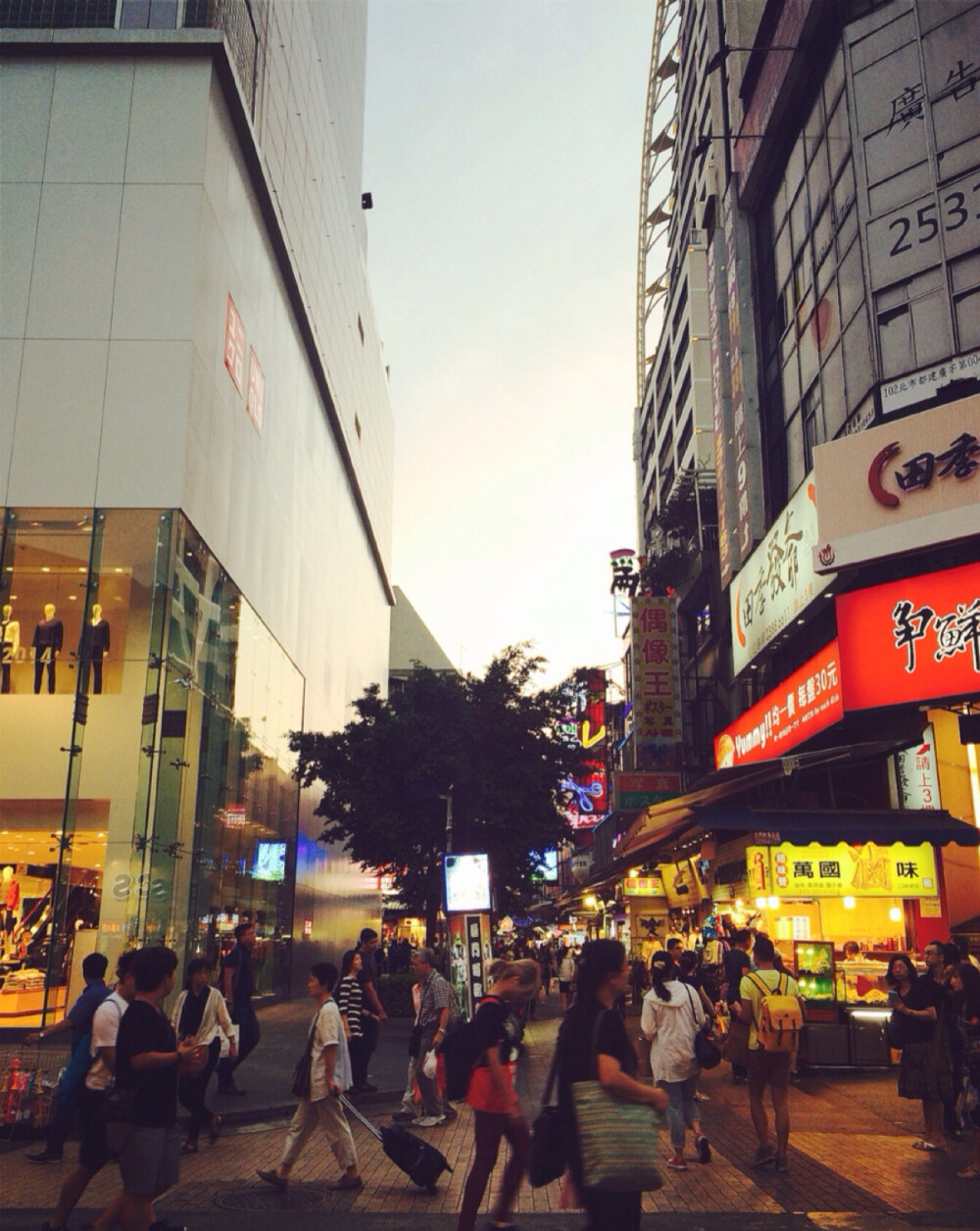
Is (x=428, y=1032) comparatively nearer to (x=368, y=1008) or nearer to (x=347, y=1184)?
(x=368, y=1008)

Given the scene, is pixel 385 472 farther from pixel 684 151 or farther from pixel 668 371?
pixel 684 151

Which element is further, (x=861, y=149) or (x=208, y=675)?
Answer: (x=208, y=675)

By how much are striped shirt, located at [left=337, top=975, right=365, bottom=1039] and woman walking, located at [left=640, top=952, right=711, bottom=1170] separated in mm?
3569

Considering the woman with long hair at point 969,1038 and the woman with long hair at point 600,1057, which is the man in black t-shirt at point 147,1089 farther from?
the woman with long hair at point 969,1038

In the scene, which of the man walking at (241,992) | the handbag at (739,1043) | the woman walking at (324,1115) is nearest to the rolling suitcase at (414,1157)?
the woman walking at (324,1115)

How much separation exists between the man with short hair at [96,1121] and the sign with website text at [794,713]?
1248 cm

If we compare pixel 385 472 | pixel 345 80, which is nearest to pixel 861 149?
pixel 345 80

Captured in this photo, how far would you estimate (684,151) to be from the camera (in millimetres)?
51156

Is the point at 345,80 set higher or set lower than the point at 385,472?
higher

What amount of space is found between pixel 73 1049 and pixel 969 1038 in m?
7.94

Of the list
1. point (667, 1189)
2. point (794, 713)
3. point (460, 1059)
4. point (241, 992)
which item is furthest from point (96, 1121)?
point (794, 713)

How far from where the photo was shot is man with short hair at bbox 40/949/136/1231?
6.20 m

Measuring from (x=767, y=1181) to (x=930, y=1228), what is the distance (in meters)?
1.55

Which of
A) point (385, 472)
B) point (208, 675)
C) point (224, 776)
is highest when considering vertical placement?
point (385, 472)
